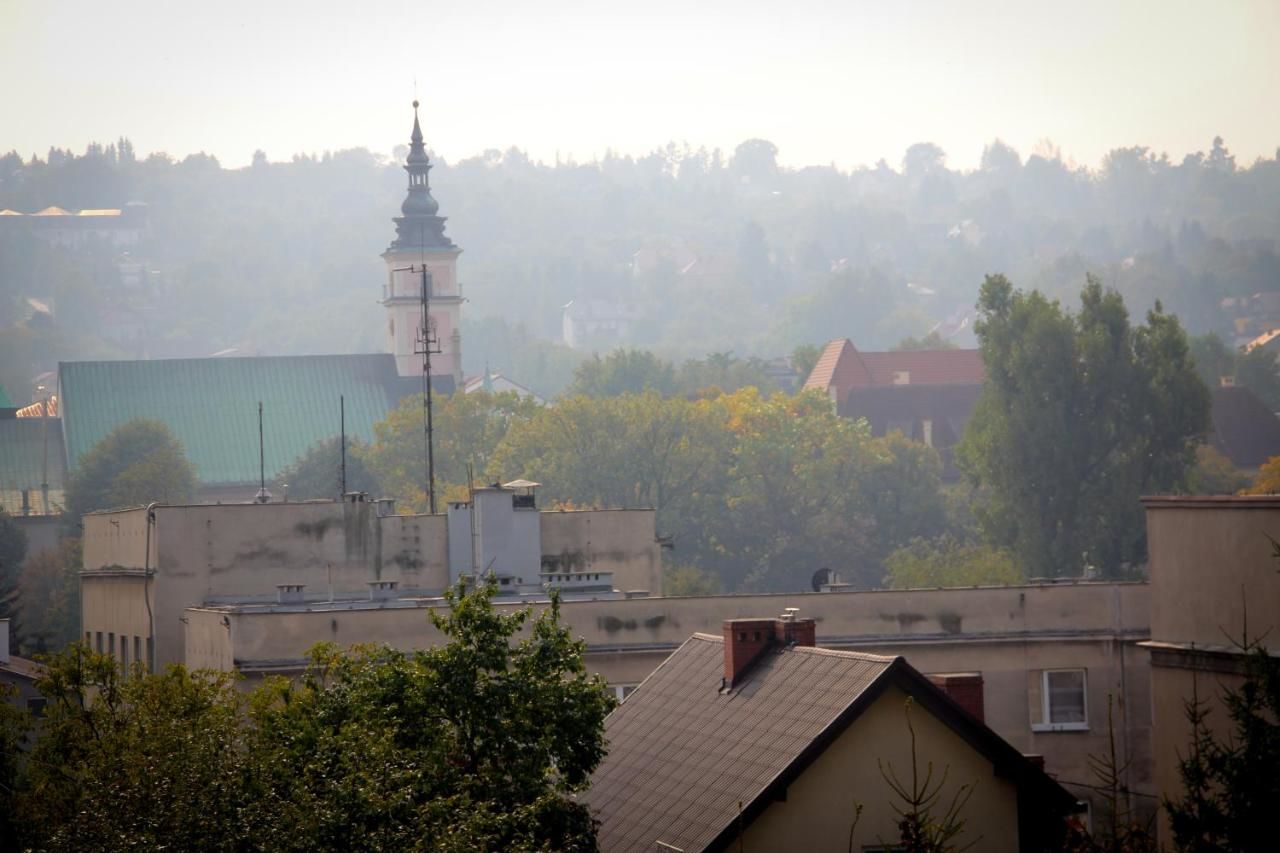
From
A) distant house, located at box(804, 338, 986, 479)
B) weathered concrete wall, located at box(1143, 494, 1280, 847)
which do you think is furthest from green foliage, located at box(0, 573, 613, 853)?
distant house, located at box(804, 338, 986, 479)

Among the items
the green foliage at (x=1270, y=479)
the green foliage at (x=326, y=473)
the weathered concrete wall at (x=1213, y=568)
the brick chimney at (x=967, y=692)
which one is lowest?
the brick chimney at (x=967, y=692)

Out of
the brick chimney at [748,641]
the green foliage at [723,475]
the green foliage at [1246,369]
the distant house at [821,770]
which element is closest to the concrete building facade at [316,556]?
the brick chimney at [748,641]

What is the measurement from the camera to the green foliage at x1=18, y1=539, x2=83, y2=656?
8194cm

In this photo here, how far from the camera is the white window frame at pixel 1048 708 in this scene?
35.5 metres

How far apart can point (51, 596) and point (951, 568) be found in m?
36.4

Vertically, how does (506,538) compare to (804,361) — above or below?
below

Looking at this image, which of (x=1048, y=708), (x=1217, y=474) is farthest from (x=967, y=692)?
(x=1217, y=474)

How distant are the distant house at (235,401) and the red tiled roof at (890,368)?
45.4 m

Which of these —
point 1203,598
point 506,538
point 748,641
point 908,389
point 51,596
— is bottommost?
point 51,596

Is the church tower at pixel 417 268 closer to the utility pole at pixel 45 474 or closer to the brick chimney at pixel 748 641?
the utility pole at pixel 45 474

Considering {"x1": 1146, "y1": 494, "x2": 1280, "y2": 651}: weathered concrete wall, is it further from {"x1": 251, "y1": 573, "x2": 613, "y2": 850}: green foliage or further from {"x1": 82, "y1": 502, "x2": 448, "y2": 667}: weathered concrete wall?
{"x1": 82, "y1": 502, "x2": 448, "y2": 667}: weathered concrete wall

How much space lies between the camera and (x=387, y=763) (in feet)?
66.5

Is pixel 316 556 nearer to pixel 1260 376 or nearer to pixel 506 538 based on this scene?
pixel 506 538

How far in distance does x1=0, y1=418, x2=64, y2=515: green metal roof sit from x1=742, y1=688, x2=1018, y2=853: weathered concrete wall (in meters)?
106
